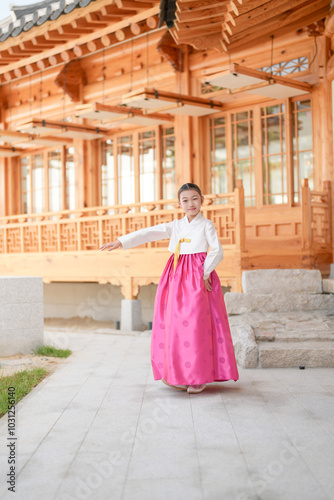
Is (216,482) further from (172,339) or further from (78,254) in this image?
(78,254)

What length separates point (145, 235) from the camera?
15.1 ft

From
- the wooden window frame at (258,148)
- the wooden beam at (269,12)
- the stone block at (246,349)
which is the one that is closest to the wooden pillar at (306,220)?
the wooden window frame at (258,148)

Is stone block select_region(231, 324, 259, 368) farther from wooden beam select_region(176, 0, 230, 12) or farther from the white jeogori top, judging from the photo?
wooden beam select_region(176, 0, 230, 12)

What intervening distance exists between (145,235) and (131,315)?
16.3 feet

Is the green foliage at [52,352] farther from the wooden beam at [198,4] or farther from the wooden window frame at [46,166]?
the wooden window frame at [46,166]

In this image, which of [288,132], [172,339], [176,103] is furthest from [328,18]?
[172,339]

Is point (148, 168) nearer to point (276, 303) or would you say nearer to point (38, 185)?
point (38, 185)

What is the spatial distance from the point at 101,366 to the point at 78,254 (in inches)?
187

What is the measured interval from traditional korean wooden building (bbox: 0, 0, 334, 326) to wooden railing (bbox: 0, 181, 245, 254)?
3cm

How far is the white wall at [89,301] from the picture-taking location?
1089 cm

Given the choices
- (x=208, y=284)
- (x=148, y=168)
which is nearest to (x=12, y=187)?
(x=148, y=168)

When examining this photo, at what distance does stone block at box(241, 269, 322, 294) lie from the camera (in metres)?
7.27

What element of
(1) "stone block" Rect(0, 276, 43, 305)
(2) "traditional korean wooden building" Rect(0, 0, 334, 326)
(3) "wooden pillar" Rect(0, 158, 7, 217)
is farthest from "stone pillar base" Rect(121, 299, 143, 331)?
(3) "wooden pillar" Rect(0, 158, 7, 217)

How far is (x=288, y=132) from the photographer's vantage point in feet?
30.1
